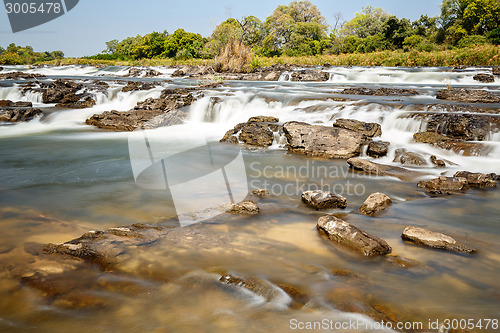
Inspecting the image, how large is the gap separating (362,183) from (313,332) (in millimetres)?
3729

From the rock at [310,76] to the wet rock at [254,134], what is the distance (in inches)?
487

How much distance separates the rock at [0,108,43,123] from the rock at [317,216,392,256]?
11669 mm

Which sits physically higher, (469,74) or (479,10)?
(479,10)

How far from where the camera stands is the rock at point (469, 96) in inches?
390

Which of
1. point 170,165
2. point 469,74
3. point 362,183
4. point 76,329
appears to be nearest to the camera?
point 76,329

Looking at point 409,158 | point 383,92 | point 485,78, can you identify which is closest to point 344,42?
point 485,78

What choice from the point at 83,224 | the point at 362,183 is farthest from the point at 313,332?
the point at 362,183

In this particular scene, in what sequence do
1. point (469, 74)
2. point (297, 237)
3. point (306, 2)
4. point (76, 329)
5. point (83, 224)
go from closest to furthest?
point (76, 329), point (297, 237), point (83, 224), point (469, 74), point (306, 2)

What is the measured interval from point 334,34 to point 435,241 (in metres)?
67.3

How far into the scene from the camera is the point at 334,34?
6350 cm

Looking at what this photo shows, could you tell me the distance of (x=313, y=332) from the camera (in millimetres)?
1943

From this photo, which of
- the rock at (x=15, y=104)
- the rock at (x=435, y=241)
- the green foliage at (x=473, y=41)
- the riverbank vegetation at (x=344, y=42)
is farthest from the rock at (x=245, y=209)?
the green foliage at (x=473, y=41)

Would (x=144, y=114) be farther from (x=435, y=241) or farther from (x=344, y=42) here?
(x=344, y=42)

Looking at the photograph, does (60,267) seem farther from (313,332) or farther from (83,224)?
(313,332)
